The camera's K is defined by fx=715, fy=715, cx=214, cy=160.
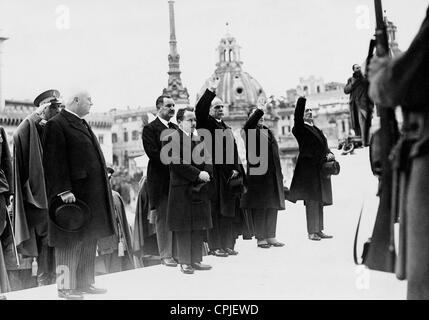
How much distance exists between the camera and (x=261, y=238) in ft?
27.8

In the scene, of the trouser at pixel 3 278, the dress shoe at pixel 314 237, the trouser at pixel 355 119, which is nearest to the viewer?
the trouser at pixel 3 278

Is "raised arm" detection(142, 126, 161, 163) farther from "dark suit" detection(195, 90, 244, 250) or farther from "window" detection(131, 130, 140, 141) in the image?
"window" detection(131, 130, 140, 141)

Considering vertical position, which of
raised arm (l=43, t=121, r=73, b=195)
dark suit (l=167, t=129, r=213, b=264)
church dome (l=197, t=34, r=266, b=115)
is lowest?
dark suit (l=167, t=129, r=213, b=264)

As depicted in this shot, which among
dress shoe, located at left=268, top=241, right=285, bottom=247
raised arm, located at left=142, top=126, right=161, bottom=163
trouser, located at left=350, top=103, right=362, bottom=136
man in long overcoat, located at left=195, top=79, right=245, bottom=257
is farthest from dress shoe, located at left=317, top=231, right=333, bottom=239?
raised arm, located at left=142, top=126, right=161, bottom=163

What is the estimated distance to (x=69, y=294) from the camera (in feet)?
19.8

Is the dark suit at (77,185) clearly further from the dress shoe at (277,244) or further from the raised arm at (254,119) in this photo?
the dress shoe at (277,244)

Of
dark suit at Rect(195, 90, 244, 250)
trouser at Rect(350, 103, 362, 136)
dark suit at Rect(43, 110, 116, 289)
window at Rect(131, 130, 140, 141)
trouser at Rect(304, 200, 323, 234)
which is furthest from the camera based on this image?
window at Rect(131, 130, 140, 141)

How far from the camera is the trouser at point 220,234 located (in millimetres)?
8195

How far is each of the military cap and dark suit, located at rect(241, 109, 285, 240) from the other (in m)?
2.20

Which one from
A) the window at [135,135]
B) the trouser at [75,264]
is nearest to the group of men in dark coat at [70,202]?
the trouser at [75,264]

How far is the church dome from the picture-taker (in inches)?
348

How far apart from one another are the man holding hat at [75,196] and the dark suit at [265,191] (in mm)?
2501

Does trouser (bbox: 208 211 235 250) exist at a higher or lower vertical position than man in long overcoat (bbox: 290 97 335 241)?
lower
